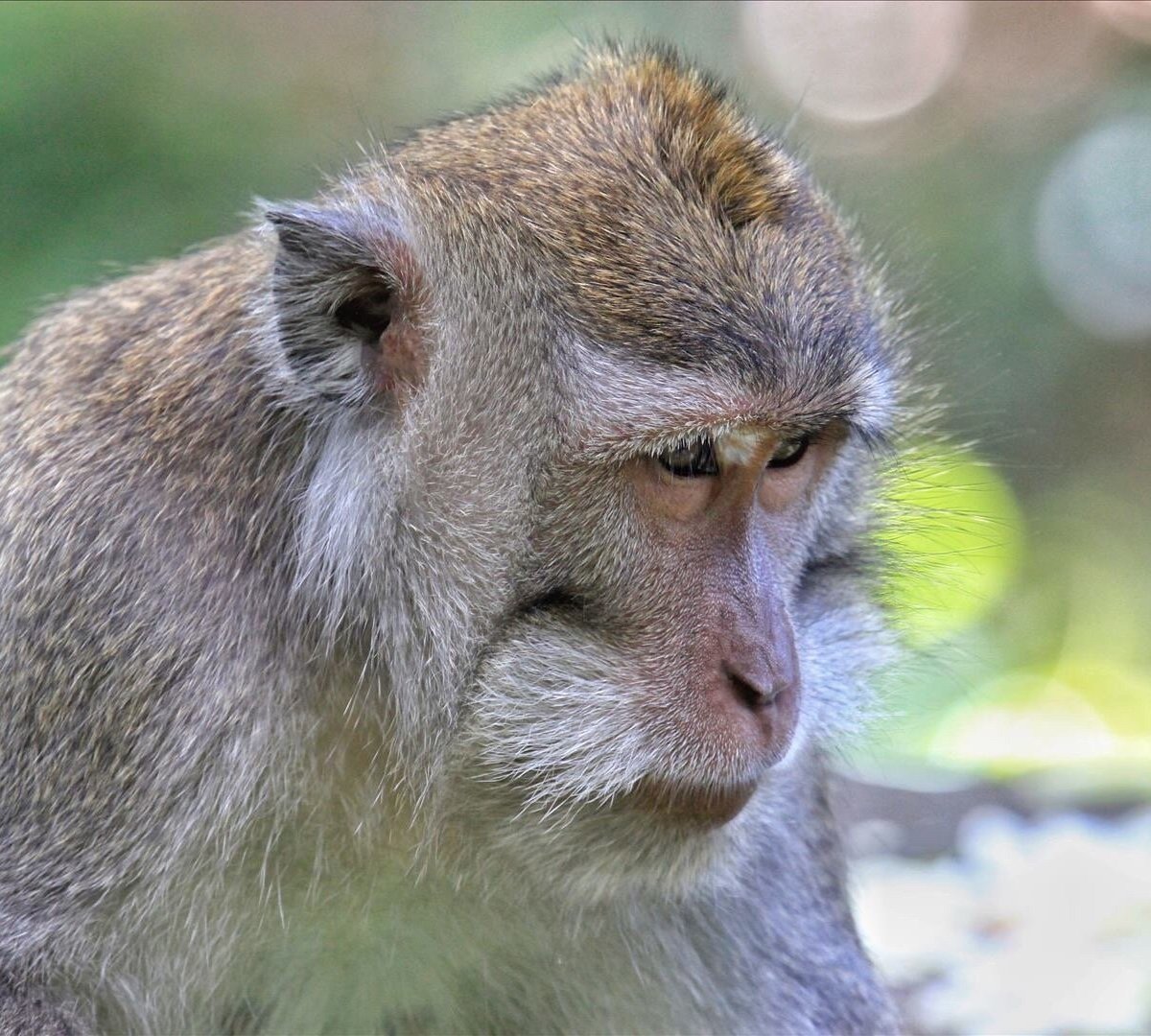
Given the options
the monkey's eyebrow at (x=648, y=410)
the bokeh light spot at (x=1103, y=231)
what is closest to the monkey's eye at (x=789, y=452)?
the monkey's eyebrow at (x=648, y=410)

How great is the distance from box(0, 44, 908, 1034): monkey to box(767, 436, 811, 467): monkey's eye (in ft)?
0.04

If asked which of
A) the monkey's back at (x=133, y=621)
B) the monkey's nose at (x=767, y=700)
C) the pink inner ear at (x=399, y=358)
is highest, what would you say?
the pink inner ear at (x=399, y=358)

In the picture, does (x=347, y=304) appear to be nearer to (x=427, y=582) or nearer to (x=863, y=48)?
(x=427, y=582)

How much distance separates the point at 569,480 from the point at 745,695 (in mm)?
538

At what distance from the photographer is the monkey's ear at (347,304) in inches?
122

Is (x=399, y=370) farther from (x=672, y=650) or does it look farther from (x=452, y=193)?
(x=672, y=650)

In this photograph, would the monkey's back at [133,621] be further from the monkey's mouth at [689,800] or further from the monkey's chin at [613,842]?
the monkey's mouth at [689,800]

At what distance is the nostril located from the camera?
9.82 ft

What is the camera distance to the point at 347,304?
3.18 metres

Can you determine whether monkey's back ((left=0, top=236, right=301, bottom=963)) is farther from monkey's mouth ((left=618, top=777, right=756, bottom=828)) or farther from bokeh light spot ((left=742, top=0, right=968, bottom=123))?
bokeh light spot ((left=742, top=0, right=968, bottom=123))

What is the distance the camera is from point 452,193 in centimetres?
Result: 329

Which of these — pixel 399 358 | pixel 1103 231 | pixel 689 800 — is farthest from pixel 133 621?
pixel 1103 231

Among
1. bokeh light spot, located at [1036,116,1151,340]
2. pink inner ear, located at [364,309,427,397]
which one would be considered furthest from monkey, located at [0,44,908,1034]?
bokeh light spot, located at [1036,116,1151,340]

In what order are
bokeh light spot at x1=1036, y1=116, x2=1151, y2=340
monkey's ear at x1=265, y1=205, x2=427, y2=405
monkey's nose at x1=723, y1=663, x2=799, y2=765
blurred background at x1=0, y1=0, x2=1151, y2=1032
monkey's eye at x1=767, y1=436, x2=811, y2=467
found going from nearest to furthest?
monkey's nose at x1=723, y1=663, x2=799, y2=765, monkey's ear at x1=265, y1=205, x2=427, y2=405, monkey's eye at x1=767, y1=436, x2=811, y2=467, blurred background at x1=0, y1=0, x2=1151, y2=1032, bokeh light spot at x1=1036, y1=116, x2=1151, y2=340
